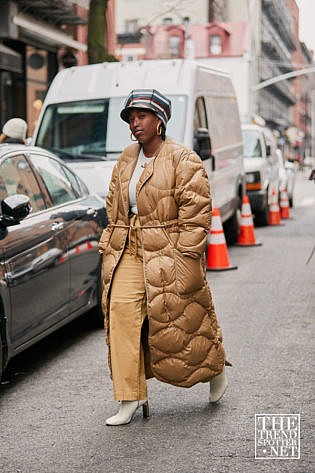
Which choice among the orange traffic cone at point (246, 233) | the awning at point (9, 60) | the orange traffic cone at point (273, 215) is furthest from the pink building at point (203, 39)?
the orange traffic cone at point (246, 233)

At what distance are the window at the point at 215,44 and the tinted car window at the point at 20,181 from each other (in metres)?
58.6

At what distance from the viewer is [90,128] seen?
11.9 m

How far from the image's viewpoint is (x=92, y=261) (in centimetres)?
782

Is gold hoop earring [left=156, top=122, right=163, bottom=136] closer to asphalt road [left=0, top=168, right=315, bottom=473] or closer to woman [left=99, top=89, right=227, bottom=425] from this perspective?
woman [left=99, top=89, right=227, bottom=425]

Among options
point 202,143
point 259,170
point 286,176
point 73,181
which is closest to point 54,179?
point 73,181

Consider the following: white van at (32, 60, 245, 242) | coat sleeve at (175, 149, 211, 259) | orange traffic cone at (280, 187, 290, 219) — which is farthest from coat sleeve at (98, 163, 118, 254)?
orange traffic cone at (280, 187, 290, 219)

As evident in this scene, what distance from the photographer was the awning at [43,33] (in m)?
22.8

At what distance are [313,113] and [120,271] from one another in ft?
488

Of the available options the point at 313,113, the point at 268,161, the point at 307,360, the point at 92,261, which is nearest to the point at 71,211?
the point at 92,261

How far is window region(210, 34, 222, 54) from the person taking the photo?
64625 mm

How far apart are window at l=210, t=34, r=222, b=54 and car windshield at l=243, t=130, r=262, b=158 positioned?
45571 mm

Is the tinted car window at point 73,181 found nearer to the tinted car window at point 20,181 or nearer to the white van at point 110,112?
the tinted car window at point 20,181

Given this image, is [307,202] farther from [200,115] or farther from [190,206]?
[190,206]

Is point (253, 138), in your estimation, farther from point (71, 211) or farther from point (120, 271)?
point (120, 271)
